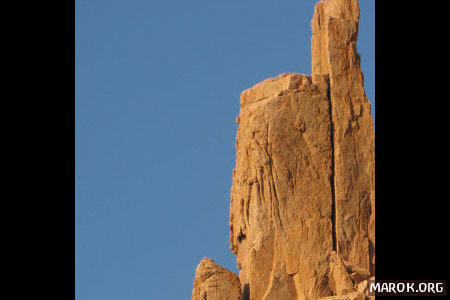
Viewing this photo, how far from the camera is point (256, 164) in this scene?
50219 millimetres

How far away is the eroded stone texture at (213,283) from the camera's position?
4853cm

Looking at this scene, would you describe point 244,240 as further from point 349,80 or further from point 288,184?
point 349,80

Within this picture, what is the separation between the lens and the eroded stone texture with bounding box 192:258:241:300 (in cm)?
4853

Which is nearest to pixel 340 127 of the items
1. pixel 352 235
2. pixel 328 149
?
pixel 328 149

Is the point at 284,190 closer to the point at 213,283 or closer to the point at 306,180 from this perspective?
the point at 306,180

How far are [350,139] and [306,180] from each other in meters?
2.39

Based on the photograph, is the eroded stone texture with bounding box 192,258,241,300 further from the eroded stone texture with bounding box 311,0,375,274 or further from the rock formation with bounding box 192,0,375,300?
the eroded stone texture with bounding box 311,0,375,274

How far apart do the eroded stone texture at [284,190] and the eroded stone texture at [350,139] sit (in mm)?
431

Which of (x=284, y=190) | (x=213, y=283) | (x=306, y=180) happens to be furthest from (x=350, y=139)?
(x=213, y=283)

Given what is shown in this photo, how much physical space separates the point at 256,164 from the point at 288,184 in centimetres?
141

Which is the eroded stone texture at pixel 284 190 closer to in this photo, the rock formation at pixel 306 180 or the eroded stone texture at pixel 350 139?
the rock formation at pixel 306 180

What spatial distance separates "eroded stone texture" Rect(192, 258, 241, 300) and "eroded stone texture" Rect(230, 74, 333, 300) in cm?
66

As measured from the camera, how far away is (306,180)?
5022cm

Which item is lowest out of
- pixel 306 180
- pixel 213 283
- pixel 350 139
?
pixel 213 283
